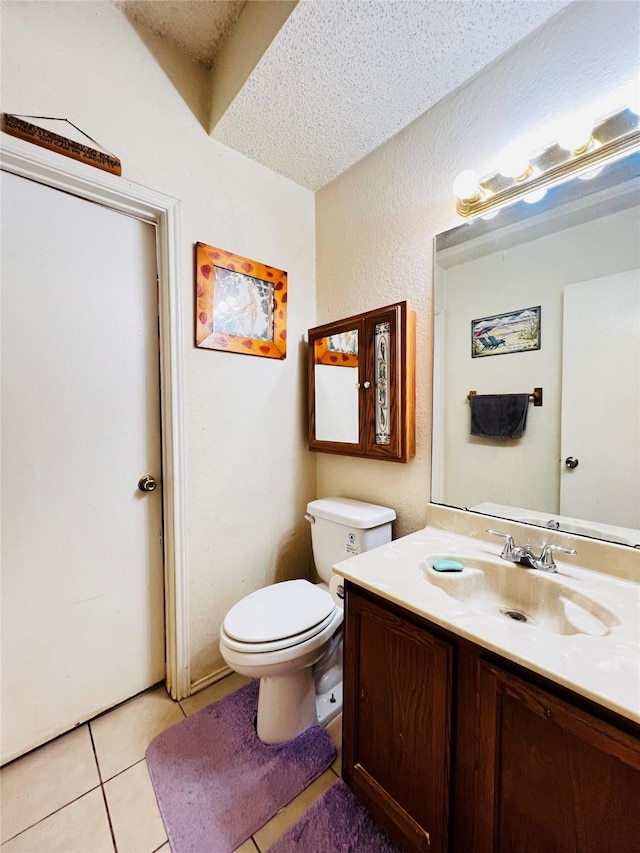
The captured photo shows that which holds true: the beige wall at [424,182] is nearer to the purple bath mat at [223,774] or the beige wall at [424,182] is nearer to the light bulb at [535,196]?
the light bulb at [535,196]

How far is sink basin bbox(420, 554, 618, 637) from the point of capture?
0.84 metres

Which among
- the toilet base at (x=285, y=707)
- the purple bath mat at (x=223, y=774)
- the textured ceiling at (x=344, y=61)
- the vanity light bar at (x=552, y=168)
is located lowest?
the purple bath mat at (x=223, y=774)

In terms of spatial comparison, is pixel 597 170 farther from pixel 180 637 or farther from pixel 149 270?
pixel 180 637

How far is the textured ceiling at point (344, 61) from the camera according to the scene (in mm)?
989

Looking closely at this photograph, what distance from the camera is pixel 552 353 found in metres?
1.05

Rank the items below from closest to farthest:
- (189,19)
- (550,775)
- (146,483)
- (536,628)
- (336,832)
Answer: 1. (550,775)
2. (536,628)
3. (336,832)
4. (189,19)
5. (146,483)

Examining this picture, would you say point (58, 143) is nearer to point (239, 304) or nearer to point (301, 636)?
point (239, 304)

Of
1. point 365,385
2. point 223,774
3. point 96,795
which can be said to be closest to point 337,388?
point 365,385

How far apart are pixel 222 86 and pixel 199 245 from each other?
2.00ft

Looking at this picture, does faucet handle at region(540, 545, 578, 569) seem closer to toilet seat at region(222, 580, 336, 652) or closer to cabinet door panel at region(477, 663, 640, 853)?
cabinet door panel at region(477, 663, 640, 853)

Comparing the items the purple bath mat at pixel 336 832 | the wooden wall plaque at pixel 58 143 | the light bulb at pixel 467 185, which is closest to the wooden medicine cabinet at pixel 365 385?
the light bulb at pixel 467 185

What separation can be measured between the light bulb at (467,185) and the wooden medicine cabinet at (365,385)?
0.39 m

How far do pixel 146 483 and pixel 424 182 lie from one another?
1626mm

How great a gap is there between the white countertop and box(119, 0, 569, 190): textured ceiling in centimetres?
159
